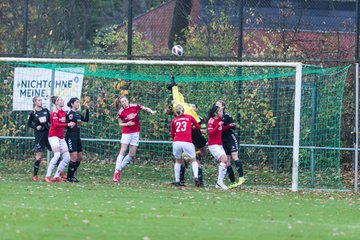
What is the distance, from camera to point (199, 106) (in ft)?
71.9

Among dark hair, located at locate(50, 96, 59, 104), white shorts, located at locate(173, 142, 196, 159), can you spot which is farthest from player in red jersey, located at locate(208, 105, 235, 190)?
dark hair, located at locate(50, 96, 59, 104)

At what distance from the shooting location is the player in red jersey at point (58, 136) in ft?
65.0

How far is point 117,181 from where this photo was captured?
20328 mm

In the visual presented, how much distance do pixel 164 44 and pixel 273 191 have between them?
5.82 meters

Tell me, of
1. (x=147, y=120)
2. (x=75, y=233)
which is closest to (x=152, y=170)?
(x=147, y=120)

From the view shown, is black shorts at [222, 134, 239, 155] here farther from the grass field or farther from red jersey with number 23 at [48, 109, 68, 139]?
red jersey with number 23 at [48, 109, 68, 139]

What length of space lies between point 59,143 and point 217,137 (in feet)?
11.3

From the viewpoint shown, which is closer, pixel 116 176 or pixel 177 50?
pixel 116 176

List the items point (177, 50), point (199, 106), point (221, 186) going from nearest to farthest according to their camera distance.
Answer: point (221, 186) < point (177, 50) < point (199, 106)

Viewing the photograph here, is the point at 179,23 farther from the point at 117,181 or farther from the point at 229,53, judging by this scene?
the point at 117,181

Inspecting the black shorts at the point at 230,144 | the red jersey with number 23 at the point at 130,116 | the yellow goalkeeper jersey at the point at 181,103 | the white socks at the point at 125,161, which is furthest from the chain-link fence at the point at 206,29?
the white socks at the point at 125,161

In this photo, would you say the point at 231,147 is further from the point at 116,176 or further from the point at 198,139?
the point at 116,176

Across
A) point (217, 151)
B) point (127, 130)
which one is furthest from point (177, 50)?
point (217, 151)

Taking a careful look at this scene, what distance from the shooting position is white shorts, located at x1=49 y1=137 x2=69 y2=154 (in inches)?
780
